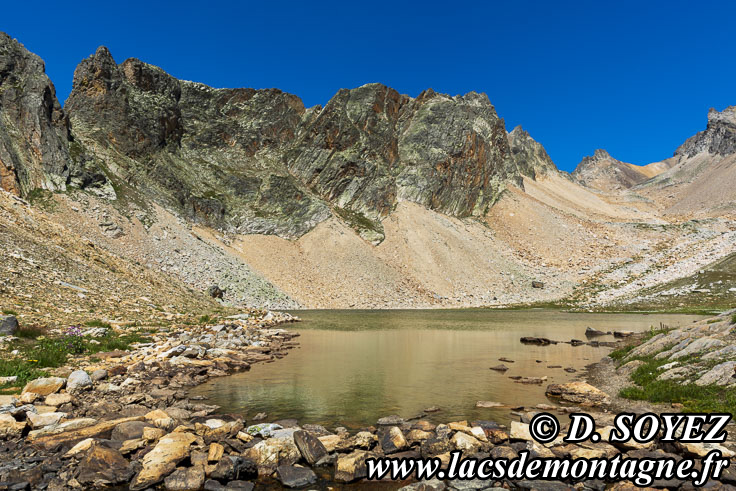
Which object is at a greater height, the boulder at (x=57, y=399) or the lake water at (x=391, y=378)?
the boulder at (x=57, y=399)

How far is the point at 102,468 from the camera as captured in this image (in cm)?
990

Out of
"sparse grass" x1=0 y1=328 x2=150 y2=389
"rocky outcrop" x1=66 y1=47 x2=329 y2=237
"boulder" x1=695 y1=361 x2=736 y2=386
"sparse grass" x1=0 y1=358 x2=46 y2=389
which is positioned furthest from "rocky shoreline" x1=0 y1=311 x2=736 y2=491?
"rocky outcrop" x1=66 y1=47 x2=329 y2=237

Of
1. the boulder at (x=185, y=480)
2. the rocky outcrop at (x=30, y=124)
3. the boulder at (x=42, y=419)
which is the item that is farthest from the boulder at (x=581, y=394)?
the rocky outcrop at (x=30, y=124)

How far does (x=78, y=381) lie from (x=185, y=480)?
955 centimetres

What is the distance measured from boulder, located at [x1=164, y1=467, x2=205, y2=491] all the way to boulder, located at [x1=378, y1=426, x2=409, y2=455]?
4.80 m

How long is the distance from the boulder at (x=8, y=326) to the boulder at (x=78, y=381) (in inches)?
281

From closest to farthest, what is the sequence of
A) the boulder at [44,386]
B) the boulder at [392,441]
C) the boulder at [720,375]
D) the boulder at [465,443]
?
the boulder at [465,443]
the boulder at [392,441]
the boulder at [720,375]
the boulder at [44,386]

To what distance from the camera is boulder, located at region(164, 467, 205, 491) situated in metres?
9.57

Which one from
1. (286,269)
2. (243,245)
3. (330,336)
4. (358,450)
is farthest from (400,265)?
(358,450)

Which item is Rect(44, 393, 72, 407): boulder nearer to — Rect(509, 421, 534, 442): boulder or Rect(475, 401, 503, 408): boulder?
Rect(509, 421, 534, 442): boulder

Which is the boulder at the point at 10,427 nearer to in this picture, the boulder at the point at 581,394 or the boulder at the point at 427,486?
the boulder at the point at 427,486

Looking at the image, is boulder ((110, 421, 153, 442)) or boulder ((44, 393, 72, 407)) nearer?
boulder ((110, 421, 153, 442))

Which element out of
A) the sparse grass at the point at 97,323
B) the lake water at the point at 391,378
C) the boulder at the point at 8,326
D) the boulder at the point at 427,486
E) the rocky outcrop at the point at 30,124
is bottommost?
the lake water at the point at 391,378

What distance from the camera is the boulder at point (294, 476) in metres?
9.88
